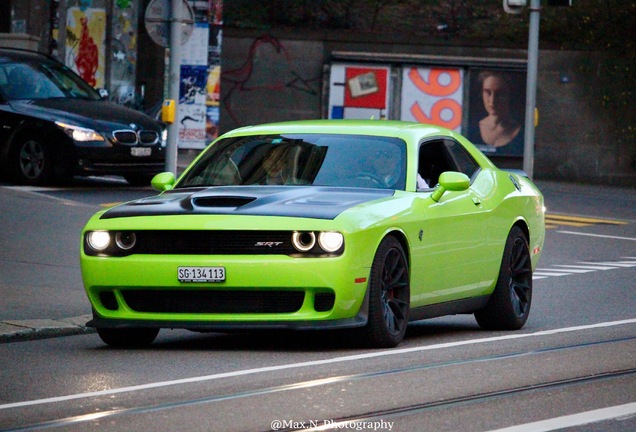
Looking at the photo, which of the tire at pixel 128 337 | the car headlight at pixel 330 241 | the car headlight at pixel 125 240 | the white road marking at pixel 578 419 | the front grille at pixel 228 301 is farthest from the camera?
the tire at pixel 128 337

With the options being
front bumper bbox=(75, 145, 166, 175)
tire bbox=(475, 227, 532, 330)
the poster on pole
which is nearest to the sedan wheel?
front bumper bbox=(75, 145, 166, 175)

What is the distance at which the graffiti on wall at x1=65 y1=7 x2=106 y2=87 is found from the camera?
102 ft

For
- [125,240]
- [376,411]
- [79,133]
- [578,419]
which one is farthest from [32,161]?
[578,419]

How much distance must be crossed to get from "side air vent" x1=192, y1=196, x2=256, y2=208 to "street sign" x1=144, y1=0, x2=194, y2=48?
6758 mm

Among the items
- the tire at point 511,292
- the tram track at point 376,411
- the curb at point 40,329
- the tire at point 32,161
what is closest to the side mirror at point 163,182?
the curb at point 40,329

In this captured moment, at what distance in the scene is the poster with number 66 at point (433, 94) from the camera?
1324 inches

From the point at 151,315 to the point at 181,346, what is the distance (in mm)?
680

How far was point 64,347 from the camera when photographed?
9789 mm

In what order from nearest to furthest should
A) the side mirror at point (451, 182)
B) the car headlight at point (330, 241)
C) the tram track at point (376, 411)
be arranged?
the tram track at point (376, 411) → the car headlight at point (330, 241) → the side mirror at point (451, 182)

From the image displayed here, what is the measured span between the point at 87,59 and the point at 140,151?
407 inches

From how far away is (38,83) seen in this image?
22312mm

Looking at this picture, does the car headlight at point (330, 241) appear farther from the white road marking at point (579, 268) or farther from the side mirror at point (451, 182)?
the white road marking at point (579, 268)

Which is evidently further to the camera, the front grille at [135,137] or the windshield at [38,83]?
the windshield at [38,83]

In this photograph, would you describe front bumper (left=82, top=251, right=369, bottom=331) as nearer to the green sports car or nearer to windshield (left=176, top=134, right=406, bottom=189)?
the green sports car
